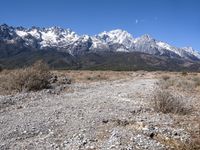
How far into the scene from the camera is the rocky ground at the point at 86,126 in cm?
1345

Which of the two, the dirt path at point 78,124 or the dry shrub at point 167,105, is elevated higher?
the dry shrub at point 167,105

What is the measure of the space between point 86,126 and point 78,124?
1.88 ft

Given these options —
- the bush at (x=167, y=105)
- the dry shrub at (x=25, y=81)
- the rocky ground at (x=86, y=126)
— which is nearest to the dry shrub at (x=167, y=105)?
the bush at (x=167, y=105)

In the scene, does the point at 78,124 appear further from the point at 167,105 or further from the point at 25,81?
the point at 25,81

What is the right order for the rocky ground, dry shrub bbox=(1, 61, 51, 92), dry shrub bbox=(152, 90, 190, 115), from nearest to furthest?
the rocky ground, dry shrub bbox=(152, 90, 190, 115), dry shrub bbox=(1, 61, 51, 92)

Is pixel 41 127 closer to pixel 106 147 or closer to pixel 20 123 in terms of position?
pixel 20 123

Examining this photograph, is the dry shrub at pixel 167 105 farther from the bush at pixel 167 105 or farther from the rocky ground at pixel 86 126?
the rocky ground at pixel 86 126

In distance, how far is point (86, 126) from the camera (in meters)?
16.1

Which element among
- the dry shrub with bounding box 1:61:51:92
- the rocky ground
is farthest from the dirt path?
the dry shrub with bounding box 1:61:51:92

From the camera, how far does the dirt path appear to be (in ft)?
44.4

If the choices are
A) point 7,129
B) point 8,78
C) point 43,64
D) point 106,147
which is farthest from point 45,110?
point 43,64

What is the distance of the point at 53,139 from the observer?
14289 mm

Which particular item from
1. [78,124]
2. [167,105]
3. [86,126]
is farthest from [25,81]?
[86,126]

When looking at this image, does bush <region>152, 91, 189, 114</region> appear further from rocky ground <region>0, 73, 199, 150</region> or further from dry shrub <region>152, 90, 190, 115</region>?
rocky ground <region>0, 73, 199, 150</region>
